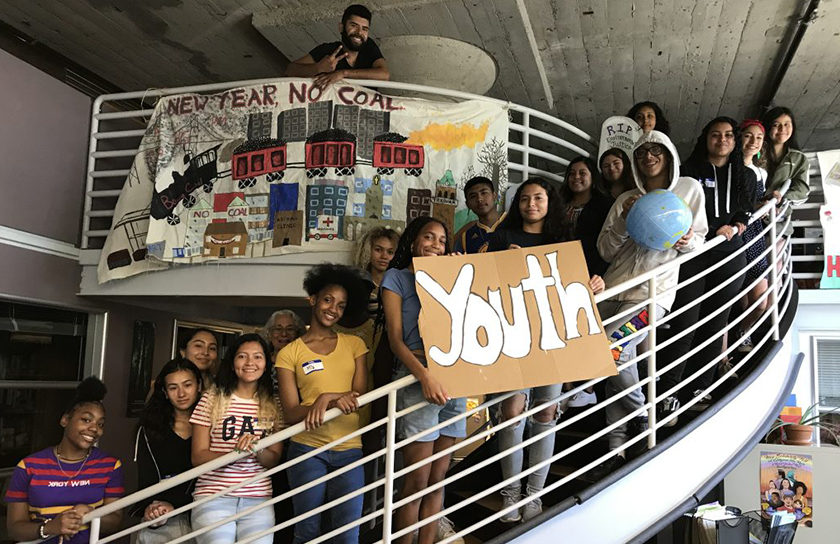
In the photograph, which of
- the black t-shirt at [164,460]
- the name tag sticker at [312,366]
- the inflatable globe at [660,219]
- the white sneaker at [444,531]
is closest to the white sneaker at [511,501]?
the white sneaker at [444,531]

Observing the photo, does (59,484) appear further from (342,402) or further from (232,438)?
(342,402)

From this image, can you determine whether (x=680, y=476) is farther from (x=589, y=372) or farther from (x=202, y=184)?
(x=202, y=184)

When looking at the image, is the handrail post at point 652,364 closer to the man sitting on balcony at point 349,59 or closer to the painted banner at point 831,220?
the man sitting on balcony at point 349,59

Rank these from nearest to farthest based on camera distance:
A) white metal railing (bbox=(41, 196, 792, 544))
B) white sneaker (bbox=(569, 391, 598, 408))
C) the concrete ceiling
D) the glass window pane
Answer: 1. white metal railing (bbox=(41, 196, 792, 544))
2. white sneaker (bbox=(569, 391, 598, 408))
3. the glass window pane
4. the concrete ceiling

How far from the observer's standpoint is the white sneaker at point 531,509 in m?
A: 2.57

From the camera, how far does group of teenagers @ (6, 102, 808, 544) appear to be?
97.0 inches

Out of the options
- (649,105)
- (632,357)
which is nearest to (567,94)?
(649,105)

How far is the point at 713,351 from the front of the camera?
3.24 metres

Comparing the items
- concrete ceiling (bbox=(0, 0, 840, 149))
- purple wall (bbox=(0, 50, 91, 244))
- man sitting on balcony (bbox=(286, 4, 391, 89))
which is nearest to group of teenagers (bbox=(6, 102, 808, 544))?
man sitting on balcony (bbox=(286, 4, 391, 89))

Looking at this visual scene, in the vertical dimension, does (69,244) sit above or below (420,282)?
above

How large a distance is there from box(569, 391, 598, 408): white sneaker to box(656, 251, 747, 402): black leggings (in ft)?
1.07

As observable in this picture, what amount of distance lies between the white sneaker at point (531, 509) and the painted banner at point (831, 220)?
12.2 ft

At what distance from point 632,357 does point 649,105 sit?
2183mm

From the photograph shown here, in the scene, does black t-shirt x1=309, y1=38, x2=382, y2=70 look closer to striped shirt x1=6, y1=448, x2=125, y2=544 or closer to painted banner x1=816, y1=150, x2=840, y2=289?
striped shirt x1=6, y1=448, x2=125, y2=544
